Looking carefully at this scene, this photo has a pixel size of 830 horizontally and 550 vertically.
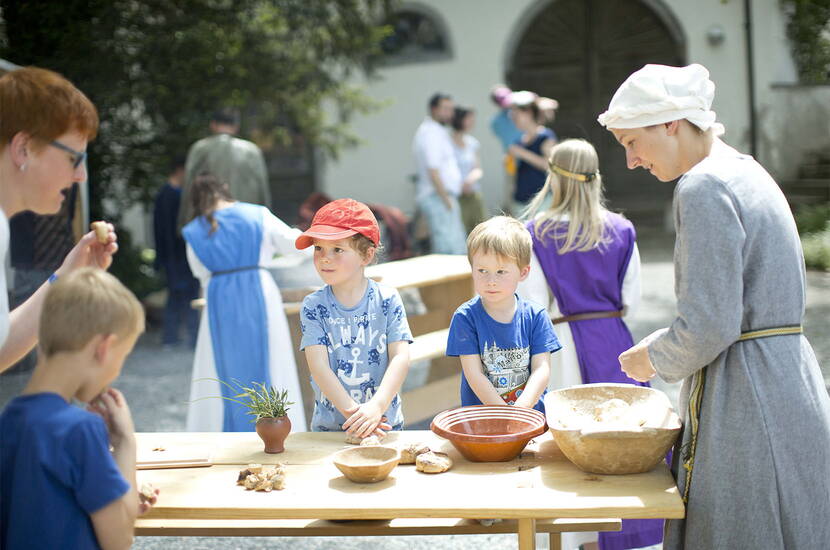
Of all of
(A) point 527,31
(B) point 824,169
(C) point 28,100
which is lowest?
(B) point 824,169

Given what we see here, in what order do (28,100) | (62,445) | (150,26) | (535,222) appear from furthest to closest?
(150,26), (535,222), (28,100), (62,445)

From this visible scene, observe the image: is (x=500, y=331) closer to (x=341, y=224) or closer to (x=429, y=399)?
(x=341, y=224)

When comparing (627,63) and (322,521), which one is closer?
(322,521)

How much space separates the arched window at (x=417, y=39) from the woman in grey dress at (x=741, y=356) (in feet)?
40.8

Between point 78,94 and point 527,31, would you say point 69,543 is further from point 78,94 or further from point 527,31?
point 527,31

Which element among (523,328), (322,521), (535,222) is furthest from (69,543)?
(535,222)

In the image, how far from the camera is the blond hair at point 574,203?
3898 millimetres

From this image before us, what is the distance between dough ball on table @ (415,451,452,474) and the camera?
249 centimetres

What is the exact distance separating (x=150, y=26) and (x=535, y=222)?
724 centimetres

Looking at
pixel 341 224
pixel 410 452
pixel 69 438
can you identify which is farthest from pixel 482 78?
pixel 69 438

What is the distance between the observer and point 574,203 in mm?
3969

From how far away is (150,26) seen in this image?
995 cm

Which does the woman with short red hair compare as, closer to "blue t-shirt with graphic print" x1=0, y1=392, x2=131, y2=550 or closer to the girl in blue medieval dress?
"blue t-shirt with graphic print" x1=0, y1=392, x2=131, y2=550

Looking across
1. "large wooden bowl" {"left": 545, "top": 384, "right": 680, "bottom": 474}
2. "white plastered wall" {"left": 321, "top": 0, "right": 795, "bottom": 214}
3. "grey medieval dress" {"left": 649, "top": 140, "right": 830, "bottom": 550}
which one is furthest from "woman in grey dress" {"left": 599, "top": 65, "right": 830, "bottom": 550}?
"white plastered wall" {"left": 321, "top": 0, "right": 795, "bottom": 214}
